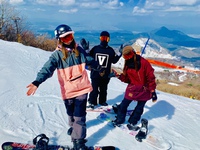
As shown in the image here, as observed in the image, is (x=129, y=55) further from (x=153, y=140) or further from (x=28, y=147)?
(x=28, y=147)

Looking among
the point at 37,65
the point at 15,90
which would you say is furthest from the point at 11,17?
the point at 15,90

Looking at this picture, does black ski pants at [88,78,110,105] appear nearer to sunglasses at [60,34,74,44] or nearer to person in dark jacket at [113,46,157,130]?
person in dark jacket at [113,46,157,130]

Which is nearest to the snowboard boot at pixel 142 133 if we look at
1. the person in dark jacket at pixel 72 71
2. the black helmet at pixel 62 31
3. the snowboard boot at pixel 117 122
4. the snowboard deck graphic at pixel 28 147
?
the snowboard boot at pixel 117 122

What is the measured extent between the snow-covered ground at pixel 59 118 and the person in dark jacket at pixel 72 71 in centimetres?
67

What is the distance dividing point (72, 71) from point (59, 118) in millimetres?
1807

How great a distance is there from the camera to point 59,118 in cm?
497

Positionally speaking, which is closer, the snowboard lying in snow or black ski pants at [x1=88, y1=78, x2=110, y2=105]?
the snowboard lying in snow

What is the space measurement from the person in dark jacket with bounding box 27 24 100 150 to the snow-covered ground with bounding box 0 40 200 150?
67 centimetres

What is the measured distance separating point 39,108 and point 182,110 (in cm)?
409

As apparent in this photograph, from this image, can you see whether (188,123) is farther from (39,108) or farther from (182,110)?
(39,108)

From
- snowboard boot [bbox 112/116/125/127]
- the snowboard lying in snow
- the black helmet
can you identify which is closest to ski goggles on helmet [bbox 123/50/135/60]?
the black helmet

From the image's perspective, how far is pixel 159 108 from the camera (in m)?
6.57

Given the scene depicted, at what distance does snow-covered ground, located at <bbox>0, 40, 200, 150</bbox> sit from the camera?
4.27 m

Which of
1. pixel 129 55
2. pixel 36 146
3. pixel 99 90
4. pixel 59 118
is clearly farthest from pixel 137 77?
pixel 36 146
